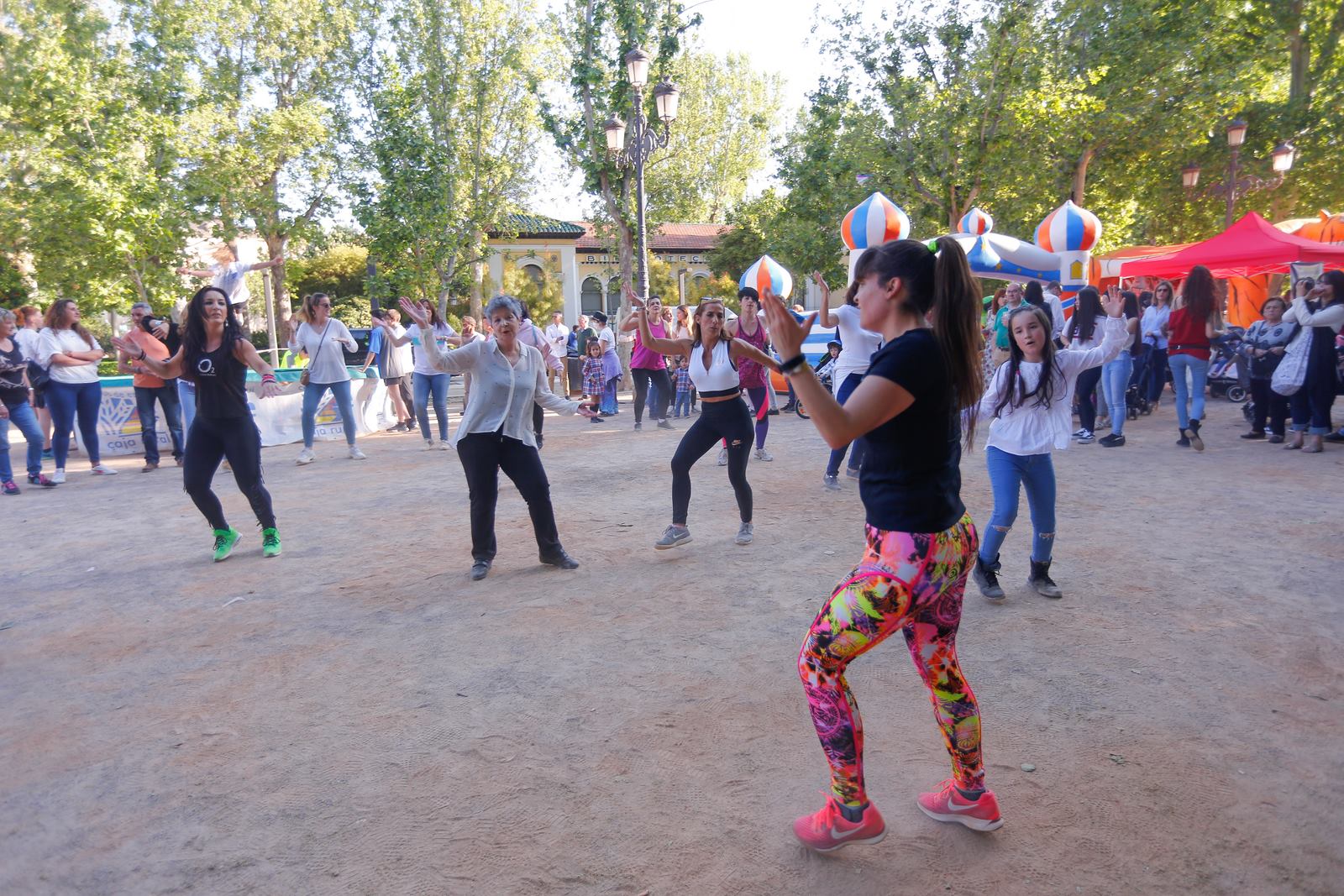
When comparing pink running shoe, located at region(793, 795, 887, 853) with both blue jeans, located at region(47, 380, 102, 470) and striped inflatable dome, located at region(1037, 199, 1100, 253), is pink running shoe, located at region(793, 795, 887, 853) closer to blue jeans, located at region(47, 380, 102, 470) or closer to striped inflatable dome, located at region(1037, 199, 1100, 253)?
blue jeans, located at region(47, 380, 102, 470)

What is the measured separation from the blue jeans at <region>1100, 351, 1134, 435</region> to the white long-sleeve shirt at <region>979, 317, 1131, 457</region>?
5.59 meters

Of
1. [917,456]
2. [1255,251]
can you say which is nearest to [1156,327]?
[1255,251]

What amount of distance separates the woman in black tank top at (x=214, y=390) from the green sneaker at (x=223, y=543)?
201mm

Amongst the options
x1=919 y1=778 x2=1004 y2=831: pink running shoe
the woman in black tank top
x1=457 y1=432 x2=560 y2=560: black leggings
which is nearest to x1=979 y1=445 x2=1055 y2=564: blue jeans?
x1=919 y1=778 x2=1004 y2=831: pink running shoe

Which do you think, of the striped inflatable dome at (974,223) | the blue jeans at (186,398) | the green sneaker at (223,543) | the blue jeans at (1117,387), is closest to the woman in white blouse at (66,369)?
the blue jeans at (186,398)

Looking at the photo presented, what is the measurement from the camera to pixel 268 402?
40.2ft

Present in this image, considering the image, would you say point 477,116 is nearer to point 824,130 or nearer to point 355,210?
point 355,210

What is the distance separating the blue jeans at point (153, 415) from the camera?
10055 mm

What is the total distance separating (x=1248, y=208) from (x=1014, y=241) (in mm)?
18663

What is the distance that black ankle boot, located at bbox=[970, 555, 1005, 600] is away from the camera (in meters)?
4.80

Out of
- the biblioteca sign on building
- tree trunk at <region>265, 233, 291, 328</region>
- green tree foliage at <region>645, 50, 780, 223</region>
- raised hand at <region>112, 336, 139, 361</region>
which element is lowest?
raised hand at <region>112, 336, 139, 361</region>

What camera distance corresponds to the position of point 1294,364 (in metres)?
8.92

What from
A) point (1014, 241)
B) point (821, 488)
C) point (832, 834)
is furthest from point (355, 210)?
point (832, 834)

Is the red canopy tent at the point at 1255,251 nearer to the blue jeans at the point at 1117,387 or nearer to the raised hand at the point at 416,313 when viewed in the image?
the blue jeans at the point at 1117,387
